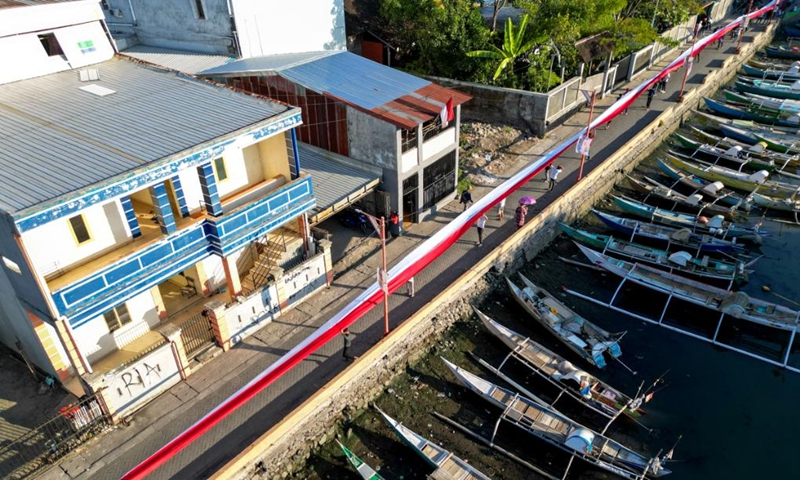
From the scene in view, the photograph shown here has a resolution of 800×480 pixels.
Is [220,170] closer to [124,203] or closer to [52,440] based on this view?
[124,203]

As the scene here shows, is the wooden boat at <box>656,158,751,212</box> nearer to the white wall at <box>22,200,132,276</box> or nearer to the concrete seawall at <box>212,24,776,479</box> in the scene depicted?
the concrete seawall at <box>212,24,776,479</box>

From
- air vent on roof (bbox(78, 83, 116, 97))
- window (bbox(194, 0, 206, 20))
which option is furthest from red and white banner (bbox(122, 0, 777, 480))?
window (bbox(194, 0, 206, 20))

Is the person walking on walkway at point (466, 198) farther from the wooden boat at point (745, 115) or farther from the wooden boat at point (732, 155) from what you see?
the wooden boat at point (745, 115)

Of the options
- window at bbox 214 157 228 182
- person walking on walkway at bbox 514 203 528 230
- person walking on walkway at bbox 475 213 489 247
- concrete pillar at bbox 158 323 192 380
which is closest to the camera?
concrete pillar at bbox 158 323 192 380

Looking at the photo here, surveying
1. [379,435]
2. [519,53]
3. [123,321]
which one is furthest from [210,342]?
[519,53]

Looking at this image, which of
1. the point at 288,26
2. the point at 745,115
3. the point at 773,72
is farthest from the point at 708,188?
the point at 773,72
